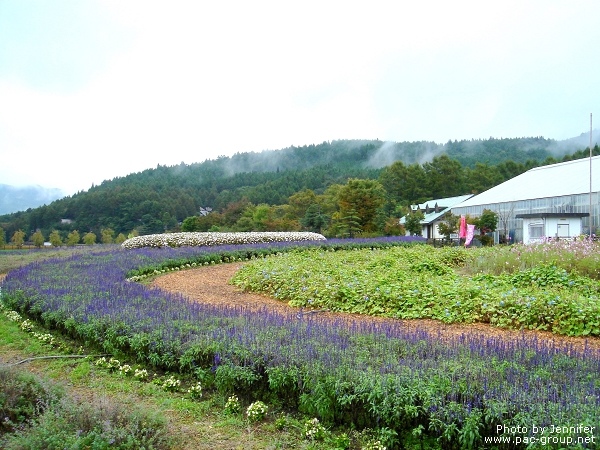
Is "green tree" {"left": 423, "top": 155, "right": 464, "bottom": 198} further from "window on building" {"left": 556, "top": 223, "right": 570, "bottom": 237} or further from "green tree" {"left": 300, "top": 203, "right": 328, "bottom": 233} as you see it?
"window on building" {"left": 556, "top": 223, "right": 570, "bottom": 237}

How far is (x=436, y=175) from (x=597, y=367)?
60.1 m

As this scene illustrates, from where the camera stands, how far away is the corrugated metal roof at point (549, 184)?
26.1 m

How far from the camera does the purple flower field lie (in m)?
2.83

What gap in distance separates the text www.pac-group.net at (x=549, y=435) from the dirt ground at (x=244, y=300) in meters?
2.18

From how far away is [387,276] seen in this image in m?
8.82

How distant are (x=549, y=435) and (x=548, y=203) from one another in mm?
27997

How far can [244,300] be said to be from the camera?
8484mm

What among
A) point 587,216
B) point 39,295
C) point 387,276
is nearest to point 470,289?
point 387,276

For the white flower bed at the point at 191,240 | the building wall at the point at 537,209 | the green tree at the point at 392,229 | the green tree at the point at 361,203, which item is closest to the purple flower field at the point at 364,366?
the white flower bed at the point at 191,240

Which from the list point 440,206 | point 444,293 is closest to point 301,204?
point 440,206

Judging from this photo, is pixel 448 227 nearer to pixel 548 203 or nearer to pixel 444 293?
pixel 548 203

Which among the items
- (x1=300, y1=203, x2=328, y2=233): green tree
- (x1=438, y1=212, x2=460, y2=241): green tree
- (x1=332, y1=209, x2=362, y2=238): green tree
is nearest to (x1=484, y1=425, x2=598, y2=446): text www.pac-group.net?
(x1=438, y1=212, x2=460, y2=241): green tree

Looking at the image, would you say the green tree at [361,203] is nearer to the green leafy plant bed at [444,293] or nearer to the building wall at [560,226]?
the building wall at [560,226]

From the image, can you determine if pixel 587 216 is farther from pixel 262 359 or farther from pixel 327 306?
pixel 262 359
